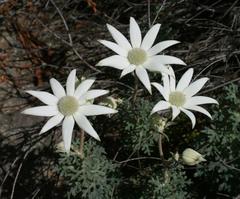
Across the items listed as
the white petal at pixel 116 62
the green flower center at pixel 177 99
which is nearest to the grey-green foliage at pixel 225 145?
the green flower center at pixel 177 99

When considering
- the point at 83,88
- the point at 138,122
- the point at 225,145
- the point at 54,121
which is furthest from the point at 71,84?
the point at 225,145

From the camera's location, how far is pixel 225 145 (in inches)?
88.4

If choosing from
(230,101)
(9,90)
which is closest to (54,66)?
(9,90)

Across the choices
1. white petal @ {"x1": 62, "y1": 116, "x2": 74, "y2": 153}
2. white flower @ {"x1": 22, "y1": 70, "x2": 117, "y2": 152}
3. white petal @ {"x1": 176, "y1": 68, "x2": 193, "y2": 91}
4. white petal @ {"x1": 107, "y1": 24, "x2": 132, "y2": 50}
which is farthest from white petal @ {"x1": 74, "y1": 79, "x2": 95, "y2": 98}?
white petal @ {"x1": 176, "y1": 68, "x2": 193, "y2": 91}

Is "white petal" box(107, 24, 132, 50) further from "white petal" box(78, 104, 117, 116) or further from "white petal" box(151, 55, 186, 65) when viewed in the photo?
"white petal" box(78, 104, 117, 116)

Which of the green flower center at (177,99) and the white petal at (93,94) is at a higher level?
the green flower center at (177,99)

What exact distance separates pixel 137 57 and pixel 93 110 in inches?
11.3

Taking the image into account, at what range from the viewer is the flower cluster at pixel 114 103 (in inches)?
72.9

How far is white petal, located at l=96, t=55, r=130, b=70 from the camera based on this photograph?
191 centimetres

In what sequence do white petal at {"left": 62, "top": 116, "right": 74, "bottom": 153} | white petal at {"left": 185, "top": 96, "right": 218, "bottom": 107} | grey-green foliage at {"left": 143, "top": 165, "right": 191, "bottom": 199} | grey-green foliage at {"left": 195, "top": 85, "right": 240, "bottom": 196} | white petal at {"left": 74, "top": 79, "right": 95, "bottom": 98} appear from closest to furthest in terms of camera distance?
Result: white petal at {"left": 62, "top": 116, "right": 74, "bottom": 153} < white petal at {"left": 74, "top": 79, "right": 95, "bottom": 98} < white petal at {"left": 185, "top": 96, "right": 218, "bottom": 107} < grey-green foliage at {"left": 143, "top": 165, "right": 191, "bottom": 199} < grey-green foliage at {"left": 195, "top": 85, "right": 240, "bottom": 196}

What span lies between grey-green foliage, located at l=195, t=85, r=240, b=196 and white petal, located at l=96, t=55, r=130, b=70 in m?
0.52

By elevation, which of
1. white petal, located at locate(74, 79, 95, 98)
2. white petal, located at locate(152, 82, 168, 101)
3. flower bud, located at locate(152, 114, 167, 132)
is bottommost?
flower bud, located at locate(152, 114, 167, 132)

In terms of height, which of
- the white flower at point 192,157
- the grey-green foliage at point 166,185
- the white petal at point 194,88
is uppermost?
the white petal at point 194,88

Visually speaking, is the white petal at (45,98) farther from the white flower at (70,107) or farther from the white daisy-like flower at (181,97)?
the white daisy-like flower at (181,97)
